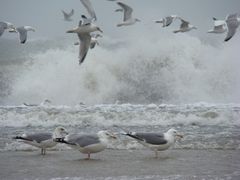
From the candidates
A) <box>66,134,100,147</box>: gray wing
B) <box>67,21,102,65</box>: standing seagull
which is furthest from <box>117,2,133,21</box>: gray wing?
<box>66,134,100,147</box>: gray wing

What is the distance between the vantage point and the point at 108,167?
645 centimetres

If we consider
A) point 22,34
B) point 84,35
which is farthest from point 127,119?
point 22,34

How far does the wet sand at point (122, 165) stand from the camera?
592cm

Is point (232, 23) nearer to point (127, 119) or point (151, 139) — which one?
point (127, 119)

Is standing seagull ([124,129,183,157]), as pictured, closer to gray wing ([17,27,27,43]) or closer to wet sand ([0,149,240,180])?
wet sand ([0,149,240,180])

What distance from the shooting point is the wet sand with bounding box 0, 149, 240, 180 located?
5922 mm

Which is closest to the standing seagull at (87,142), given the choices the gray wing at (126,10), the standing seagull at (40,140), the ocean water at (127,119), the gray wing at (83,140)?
the gray wing at (83,140)

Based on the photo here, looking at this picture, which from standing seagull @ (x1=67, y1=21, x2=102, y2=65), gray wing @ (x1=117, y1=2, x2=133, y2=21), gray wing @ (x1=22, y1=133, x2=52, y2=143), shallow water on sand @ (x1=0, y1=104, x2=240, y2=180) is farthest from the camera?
gray wing @ (x1=117, y1=2, x2=133, y2=21)

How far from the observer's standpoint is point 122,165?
6.57 metres

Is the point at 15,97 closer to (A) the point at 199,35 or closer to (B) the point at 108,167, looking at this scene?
(A) the point at 199,35

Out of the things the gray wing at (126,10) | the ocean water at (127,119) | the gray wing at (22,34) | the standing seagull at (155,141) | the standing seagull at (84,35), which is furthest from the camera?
the gray wing at (126,10)

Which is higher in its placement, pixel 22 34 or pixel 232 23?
pixel 232 23

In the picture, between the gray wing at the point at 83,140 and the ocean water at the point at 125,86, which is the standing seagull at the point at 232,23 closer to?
the ocean water at the point at 125,86

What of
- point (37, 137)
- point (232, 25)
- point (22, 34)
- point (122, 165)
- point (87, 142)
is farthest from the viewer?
point (22, 34)
